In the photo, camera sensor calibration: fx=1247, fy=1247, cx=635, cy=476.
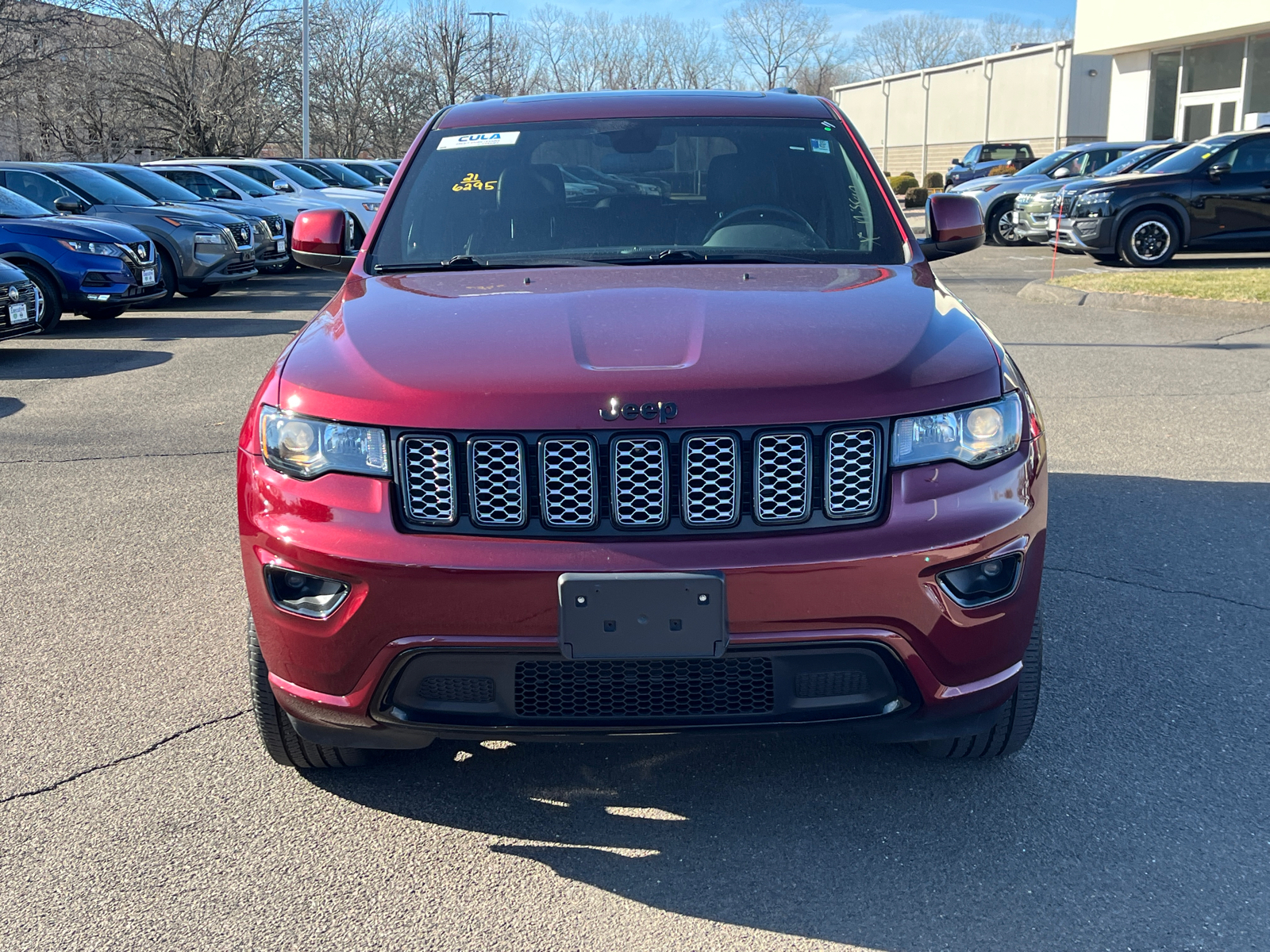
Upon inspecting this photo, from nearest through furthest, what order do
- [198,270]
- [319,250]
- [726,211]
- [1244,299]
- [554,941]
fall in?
[554,941]
[726,211]
[319,250]
[1244,299]
[198,270]

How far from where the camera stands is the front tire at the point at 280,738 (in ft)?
9.68

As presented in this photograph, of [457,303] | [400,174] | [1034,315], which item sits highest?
[400,174]

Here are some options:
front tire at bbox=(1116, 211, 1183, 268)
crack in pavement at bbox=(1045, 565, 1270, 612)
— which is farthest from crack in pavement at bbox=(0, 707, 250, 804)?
front tire at bbox=(1116, 211, 1183, 268)

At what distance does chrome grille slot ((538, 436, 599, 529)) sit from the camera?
8.55ft

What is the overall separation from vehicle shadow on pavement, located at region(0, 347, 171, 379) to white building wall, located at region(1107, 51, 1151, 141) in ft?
102

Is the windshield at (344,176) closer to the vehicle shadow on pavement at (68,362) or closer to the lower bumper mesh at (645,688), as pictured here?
the vehicle shadow on pavement at (68,362)

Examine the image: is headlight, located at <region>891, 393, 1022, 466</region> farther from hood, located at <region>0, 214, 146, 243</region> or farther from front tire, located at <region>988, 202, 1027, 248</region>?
front tire, located at <region>988, 202, 1027, 248</region>

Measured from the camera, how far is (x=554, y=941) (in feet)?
8.36

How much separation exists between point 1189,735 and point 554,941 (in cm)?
189

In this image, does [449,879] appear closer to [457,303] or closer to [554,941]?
[554,941]

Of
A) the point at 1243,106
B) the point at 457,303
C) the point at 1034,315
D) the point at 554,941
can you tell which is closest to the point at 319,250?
the point at 457,303

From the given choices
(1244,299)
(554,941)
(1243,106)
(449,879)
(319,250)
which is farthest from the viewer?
(1243,106)

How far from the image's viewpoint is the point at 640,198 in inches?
158

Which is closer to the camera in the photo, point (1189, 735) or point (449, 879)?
point (449, 879)
